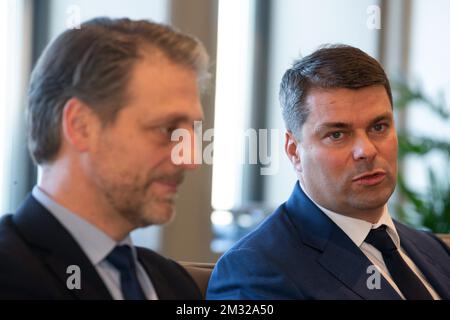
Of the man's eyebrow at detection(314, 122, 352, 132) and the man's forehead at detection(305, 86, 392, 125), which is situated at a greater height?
the man's forehead at detection(305, 86, 392, 125)

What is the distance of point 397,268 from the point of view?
6.64 ft

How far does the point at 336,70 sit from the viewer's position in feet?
6.81

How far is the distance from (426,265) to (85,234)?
A: 1174 mm

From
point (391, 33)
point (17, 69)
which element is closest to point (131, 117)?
point (17, 69)

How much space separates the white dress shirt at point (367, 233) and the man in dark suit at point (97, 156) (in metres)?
0.88

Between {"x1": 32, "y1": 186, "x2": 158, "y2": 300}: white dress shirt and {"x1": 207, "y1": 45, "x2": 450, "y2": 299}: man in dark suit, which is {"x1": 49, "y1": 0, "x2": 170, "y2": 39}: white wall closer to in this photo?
{"x1": 207, "y1": 45, "x2": 450, "y2": 299}: man in dark suit

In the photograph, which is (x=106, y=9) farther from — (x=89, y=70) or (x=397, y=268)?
(x=89, y=70)

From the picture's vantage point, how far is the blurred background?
451 cm

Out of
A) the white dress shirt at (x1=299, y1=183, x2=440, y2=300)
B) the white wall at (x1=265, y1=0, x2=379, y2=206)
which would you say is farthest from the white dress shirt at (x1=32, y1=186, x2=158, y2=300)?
the white wall at (x1=265, y1=0, x2=379, y2=206)

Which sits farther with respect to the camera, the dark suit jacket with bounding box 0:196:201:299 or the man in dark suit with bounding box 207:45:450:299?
the man in dark suit with bounding box 207:45:450:299

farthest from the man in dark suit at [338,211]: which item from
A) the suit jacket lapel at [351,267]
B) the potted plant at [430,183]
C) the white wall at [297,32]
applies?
the white wall at [297,32]

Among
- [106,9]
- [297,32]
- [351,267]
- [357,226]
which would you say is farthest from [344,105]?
[297,32]

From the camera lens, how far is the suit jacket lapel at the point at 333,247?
1.95 metres
